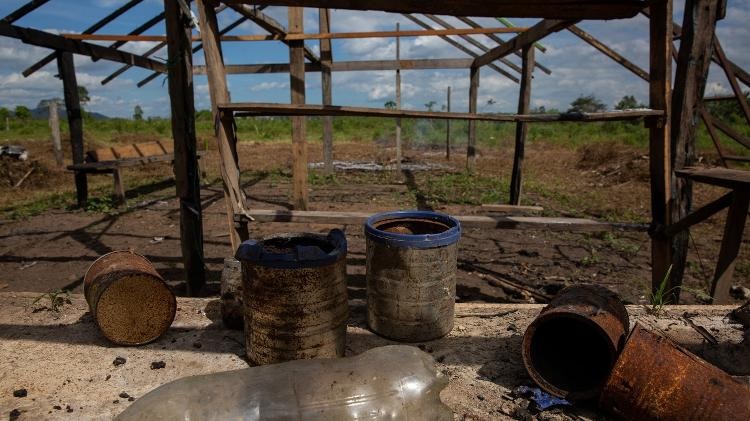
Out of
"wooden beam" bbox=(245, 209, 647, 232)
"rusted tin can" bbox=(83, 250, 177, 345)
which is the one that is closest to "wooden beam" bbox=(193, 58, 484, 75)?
"wooden beam" bbox=(245, 209, 647, 232)

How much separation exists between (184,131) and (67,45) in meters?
6.35

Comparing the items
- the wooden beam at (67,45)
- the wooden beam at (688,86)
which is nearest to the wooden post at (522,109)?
the wooden beam at (688,86)

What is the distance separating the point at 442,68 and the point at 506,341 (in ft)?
31.0

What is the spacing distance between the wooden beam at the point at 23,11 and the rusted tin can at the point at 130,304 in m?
5.93

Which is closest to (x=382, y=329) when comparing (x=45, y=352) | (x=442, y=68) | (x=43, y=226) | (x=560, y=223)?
(x=560, y=223)

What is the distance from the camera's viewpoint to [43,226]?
732cm

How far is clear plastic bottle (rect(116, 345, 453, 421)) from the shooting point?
6.23 feet

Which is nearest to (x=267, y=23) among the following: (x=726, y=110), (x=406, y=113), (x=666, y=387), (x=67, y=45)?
(x=406, y=113)

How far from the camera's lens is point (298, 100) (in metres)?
6.58

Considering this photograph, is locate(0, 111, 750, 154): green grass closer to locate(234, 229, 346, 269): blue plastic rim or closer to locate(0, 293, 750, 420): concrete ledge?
locate(0, 293, 750, 420): concrete ledge

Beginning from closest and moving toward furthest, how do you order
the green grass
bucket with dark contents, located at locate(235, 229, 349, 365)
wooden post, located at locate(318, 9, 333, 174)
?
bucket with dark contents, located at locate(235, 229, 349, 365) < wooden post, located at locate(318, 9, 333, 174) < the green grass

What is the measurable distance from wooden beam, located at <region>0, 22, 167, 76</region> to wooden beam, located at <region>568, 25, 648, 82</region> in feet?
26.3

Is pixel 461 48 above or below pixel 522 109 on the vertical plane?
above

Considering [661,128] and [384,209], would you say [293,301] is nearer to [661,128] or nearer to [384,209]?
[661,128]
